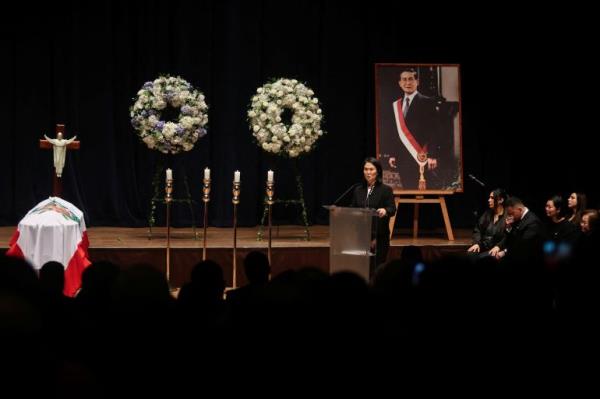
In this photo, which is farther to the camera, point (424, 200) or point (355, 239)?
point (424, 200)

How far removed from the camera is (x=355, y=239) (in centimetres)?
803

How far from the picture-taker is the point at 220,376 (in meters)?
2.77

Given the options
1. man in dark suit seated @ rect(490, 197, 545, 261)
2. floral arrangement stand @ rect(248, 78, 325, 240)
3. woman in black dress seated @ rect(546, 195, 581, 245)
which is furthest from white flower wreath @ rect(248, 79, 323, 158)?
woman in black dress seated @ rect(546, 195, 581, 245)

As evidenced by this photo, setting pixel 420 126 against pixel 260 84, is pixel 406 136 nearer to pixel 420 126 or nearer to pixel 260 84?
pixel 420 126

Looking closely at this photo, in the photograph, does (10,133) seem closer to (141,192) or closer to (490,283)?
(141,192)

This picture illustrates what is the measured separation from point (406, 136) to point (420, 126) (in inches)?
7.8

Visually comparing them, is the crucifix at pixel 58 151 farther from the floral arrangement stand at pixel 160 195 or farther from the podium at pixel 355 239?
the podium at pixel 355 239

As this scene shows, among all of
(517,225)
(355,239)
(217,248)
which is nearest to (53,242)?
(217,248)

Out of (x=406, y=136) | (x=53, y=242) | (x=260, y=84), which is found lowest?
(x=53, y=242)

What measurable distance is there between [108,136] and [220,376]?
8.81 meters

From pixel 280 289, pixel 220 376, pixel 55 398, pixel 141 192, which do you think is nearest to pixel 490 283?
pixel 280 289

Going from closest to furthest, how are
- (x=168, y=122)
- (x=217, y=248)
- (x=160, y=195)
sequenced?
(x=217, y=248)
(x=168, y=122)
(x=160, y=195)

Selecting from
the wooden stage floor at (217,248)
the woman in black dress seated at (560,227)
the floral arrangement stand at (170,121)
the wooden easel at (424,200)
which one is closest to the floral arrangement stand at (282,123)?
the wooden stage floor at (217,248)

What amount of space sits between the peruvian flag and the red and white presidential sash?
3.94 meters
